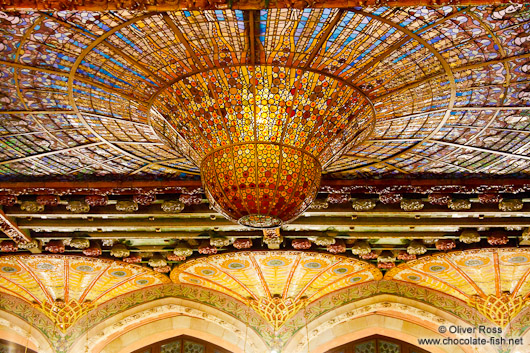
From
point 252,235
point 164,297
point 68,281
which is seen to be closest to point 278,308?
point 164,297

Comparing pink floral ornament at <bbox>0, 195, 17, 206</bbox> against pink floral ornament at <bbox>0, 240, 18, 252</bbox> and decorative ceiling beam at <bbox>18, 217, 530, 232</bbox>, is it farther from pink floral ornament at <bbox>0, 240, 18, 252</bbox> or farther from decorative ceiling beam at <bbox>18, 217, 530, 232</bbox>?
pink floral ornament at <bbox>0, 240, 18, 252</bbox>

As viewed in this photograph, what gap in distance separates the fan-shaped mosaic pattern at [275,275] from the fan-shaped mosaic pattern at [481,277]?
668mm

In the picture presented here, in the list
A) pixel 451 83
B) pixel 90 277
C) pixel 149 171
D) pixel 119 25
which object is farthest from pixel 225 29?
pixel 90 277

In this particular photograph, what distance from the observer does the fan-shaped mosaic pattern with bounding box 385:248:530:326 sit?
30.0ft

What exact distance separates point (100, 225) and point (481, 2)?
5657 millimetres

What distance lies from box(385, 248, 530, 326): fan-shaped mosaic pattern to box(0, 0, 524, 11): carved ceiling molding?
558 cm

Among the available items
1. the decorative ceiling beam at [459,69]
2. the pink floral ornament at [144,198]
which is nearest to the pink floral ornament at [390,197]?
the decorative ceiling beam at [459,69]

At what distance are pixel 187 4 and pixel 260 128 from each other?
1.29 meters

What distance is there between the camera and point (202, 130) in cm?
511

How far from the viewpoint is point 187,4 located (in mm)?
4004

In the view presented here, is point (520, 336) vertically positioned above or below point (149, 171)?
below

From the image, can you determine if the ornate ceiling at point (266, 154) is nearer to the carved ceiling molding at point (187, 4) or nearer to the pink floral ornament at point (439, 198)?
the pink floral ornament at point (439, 198)

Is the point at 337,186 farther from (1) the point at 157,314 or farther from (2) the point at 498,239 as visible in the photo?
(1) the point at 157,314

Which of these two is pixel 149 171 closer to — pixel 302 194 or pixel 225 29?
pixel 302 194
